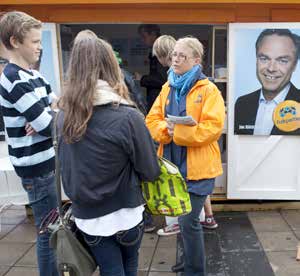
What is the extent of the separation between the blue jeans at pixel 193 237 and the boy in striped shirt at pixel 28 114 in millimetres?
881

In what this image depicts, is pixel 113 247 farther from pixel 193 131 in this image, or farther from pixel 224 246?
pixel 224 246

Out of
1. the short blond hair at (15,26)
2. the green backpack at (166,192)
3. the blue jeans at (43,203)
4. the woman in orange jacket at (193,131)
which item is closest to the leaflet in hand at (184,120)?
the woman in orange jacket at (193,131)

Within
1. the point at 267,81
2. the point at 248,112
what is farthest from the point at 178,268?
the point at 267,81

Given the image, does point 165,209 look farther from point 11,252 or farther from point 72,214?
point 11,252

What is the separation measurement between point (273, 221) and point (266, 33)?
6.24 feet

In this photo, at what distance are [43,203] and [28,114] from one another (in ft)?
1.86

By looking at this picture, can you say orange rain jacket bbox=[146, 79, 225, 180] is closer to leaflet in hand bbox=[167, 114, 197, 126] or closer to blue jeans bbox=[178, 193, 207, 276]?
leaflet in hand bbox=[167, 114, 197, 126]

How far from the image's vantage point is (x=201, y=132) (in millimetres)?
2564

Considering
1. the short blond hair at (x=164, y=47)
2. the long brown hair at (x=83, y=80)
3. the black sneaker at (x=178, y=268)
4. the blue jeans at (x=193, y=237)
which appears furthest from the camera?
the short blond hair at (x=164, y=47)

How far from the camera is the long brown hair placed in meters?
1.80

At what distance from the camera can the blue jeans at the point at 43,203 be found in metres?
2.46

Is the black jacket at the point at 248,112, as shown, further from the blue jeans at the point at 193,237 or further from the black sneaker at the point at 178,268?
the blue jeans at the point at 193,237

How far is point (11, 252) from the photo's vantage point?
3.82 m

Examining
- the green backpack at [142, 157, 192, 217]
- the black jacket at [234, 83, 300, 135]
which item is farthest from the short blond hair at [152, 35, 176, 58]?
the green backpack at [142, 157, 192, 217]
